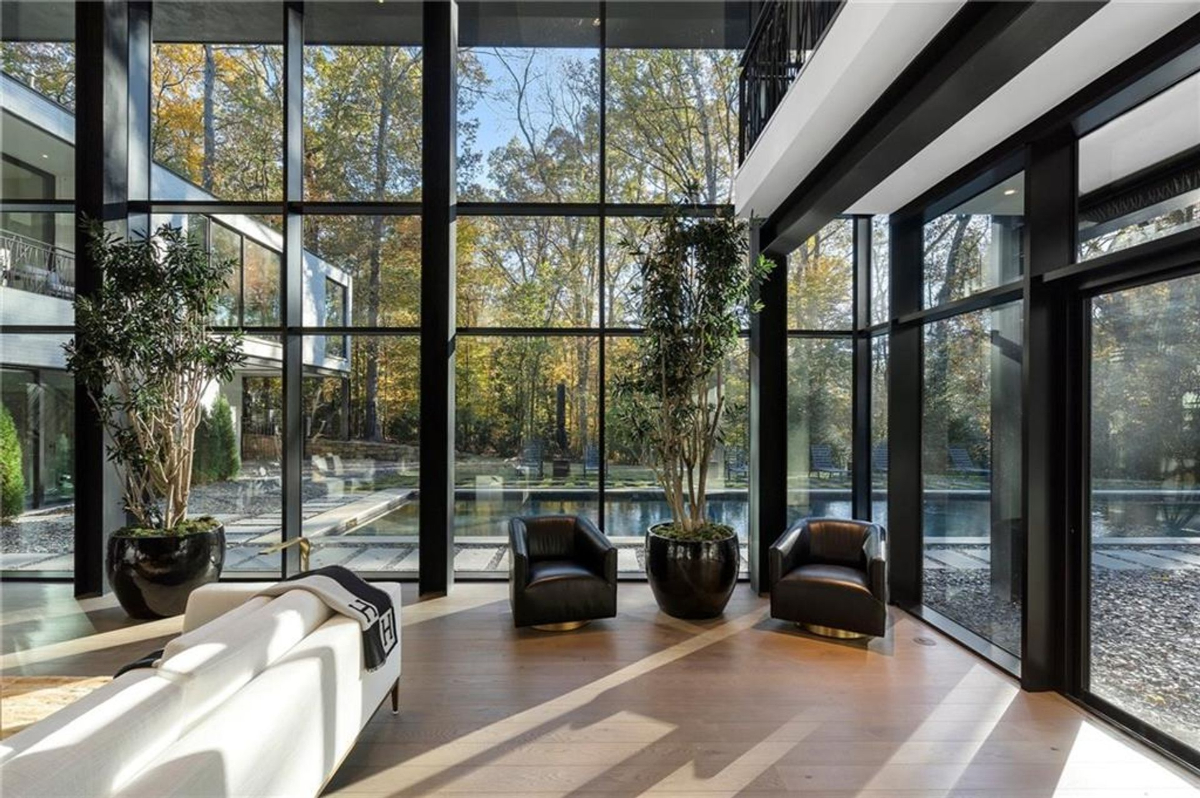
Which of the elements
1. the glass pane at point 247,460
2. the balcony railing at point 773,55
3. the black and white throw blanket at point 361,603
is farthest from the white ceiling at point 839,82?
the glass pane at point 247,460

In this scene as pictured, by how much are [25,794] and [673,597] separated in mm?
3587

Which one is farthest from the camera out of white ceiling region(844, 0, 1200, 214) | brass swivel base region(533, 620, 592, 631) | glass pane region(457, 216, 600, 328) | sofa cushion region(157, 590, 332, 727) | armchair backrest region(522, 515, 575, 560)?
glass pane region(457, 216, 600, 328)

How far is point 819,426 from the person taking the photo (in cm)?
527

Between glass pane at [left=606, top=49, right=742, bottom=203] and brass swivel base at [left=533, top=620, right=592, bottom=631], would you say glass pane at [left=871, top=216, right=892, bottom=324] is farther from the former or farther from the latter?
brass swivel base at [left=533, top=620, right=592, bottom=631]

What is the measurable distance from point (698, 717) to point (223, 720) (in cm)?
218

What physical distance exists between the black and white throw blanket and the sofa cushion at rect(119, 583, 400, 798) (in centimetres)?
5

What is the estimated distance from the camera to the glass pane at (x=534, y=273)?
17.0 ft

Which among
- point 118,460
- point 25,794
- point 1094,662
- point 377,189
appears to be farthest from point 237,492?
point 1094,662

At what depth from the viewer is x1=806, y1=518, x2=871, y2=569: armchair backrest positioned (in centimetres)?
431

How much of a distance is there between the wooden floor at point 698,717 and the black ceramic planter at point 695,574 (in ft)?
0.50

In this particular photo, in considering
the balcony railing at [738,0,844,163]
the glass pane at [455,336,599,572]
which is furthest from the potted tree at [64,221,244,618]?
the balcony railing at [738,0,844,163]

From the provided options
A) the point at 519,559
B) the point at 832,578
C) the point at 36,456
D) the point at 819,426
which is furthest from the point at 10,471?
the point at 819,426

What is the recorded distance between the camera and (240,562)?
511cm

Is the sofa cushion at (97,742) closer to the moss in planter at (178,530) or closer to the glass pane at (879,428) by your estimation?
the moss in planter at (178,530)
